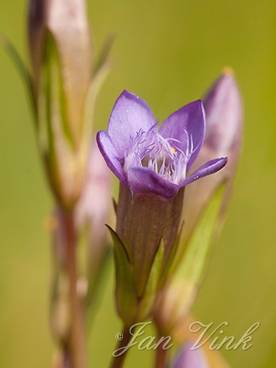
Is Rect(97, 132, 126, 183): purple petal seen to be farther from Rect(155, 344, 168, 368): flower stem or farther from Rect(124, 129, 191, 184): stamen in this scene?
Rect(155, 344, 168, 368): flower stem

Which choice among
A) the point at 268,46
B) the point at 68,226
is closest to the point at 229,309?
the point at 268,46

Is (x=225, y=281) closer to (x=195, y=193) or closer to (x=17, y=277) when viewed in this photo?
(x=17, y=277)

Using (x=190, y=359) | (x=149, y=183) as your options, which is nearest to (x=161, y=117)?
(x=190, y=359)

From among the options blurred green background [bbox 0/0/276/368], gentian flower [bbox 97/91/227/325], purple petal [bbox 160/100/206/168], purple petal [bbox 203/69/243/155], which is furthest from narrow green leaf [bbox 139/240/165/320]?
blurred green background [bbox 0/0/276/368]

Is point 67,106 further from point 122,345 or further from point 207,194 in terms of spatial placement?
point 122,345

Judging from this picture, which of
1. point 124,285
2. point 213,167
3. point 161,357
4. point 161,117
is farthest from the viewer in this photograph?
point 161,117
